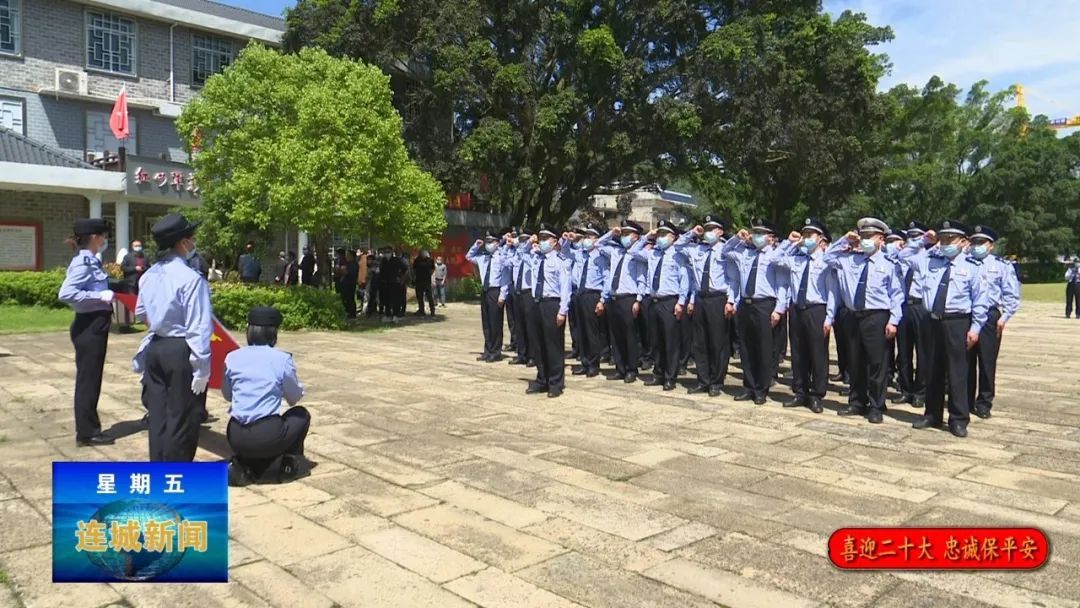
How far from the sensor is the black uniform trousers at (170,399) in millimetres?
4402

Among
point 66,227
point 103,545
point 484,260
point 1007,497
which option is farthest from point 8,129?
point 1007,497

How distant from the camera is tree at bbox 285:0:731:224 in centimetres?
1856

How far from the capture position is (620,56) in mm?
18469

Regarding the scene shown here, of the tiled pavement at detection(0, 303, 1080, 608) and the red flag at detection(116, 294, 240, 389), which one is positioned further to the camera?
the red flag at detection(116, 294, 240, 389)

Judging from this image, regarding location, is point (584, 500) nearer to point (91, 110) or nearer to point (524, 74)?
point (524, 74)

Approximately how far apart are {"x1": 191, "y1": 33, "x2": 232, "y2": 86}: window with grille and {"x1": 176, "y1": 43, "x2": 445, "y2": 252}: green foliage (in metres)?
8.45

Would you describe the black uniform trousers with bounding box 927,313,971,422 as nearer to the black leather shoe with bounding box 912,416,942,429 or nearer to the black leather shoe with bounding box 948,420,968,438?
the black leather shoe with bounding box 948,420,968,438

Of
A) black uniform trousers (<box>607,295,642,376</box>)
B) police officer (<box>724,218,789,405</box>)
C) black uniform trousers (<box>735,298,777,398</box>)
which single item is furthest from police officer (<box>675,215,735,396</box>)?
black uniform trousers (<box>607,295,642,376</box>)

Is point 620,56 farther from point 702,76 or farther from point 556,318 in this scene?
point 556,318

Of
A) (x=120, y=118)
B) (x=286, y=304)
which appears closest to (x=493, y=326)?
(x=286, y=304)

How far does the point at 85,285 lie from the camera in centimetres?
553

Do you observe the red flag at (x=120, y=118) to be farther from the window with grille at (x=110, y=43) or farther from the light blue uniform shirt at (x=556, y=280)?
the light blue uniform shirt at (x=556, y=280)

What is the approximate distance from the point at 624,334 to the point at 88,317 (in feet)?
17.0

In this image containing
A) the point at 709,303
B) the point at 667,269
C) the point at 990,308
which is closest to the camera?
the point at 990,308
